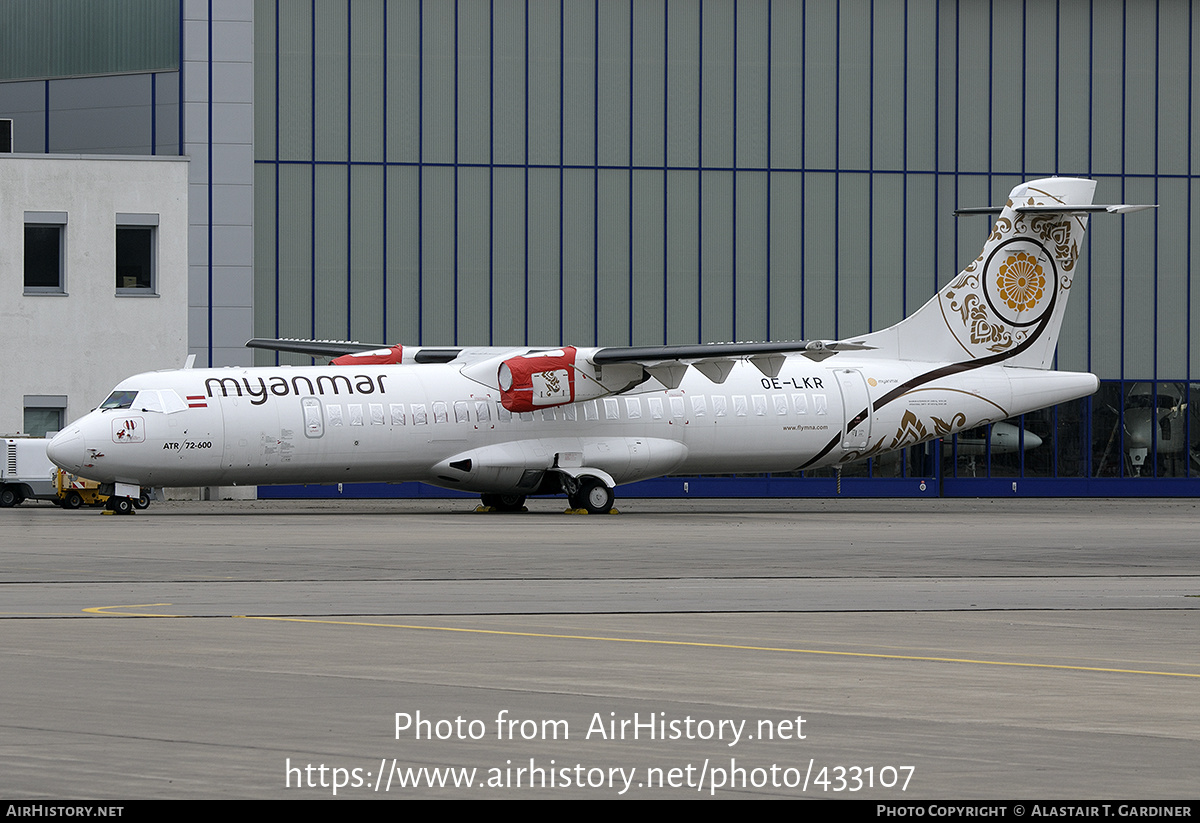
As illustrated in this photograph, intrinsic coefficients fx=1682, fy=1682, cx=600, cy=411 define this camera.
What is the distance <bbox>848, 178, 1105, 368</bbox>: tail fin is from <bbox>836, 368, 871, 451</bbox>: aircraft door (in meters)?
1.32

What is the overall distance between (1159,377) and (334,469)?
2780cm

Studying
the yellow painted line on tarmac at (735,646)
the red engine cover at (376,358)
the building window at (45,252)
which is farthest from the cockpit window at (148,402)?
the yellow painted line on tarmac at (735,646)

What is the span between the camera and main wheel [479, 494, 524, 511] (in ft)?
119

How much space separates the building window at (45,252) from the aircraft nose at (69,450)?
50.5 ft

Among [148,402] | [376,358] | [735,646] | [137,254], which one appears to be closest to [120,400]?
[148,402]

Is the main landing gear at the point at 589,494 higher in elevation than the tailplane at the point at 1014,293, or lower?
lower

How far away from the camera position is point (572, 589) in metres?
16.3

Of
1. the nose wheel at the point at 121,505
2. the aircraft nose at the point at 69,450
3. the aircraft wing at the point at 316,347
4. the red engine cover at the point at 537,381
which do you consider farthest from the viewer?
the aircraft wing at the point at 316,347

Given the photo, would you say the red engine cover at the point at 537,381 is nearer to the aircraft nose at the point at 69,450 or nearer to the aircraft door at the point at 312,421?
the aircraft door at the point at 312,421

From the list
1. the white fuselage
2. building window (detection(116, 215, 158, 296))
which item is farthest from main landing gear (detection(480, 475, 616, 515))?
building window (detection(116, 215, 158, 296))

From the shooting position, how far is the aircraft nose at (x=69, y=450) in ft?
101

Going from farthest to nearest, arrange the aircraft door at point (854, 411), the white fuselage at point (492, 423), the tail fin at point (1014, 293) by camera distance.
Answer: the tail fin at point (1014, 293)
the aircraft door at point (854, 411)
the white fuselage at point (492, 423)
